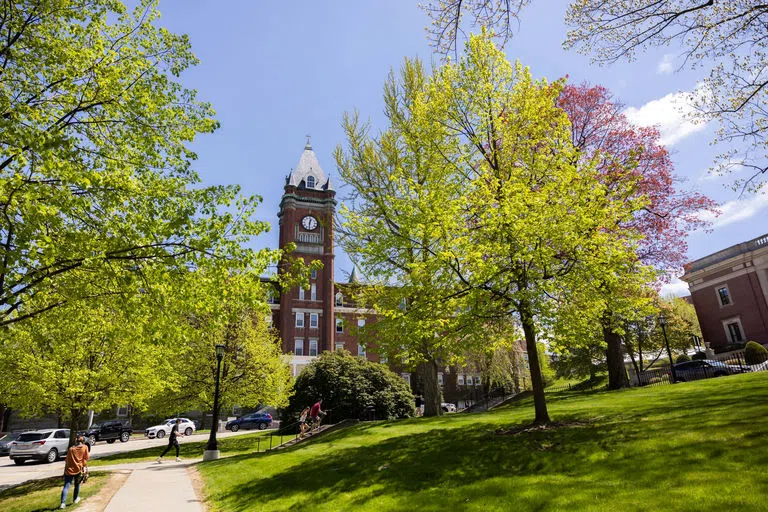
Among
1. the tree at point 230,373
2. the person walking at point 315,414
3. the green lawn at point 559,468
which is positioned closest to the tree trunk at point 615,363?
the green lawn at point 559,468

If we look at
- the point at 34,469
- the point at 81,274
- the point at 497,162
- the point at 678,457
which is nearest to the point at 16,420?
the point at 34,469

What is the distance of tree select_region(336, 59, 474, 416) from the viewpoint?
1205cm

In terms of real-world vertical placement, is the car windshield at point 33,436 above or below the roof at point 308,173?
below

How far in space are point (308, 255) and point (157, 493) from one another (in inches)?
1749

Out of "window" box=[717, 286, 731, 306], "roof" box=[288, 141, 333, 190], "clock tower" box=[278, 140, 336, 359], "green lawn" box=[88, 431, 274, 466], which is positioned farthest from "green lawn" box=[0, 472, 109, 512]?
"window" box=[717, 286, 731, 306]

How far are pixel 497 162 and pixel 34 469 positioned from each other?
2532 cm

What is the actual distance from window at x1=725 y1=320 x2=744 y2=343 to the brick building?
2438 cm

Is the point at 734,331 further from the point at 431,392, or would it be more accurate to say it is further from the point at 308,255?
the point at 308,255

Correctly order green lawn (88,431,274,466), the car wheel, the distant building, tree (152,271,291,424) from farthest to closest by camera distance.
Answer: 1. the distant building
2. tree (152,271,291,424)
3. the car wheel
4. green lawn (88,431,274,466)

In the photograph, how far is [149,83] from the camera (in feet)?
35.8

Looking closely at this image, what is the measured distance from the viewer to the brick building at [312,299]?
53.8m

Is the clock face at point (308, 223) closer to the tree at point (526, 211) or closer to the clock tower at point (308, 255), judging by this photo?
the clock tower at point (308, 255)

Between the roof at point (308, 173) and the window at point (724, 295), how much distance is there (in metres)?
43.9

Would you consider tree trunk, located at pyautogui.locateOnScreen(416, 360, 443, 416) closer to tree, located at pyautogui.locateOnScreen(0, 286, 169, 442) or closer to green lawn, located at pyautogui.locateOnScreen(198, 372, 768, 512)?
green lawn, located at pyautogui.locateOnScreen(198, 372, 768, 512)
